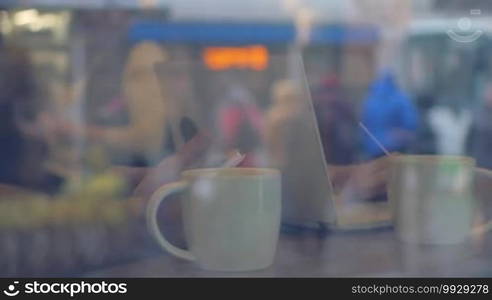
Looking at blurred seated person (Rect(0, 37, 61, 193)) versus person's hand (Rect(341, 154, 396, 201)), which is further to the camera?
person's hand (Rect(341, 154, 396, 201))

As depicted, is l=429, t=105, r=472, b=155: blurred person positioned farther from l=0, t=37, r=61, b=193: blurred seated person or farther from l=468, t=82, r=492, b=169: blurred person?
l=0, t=37, r=61, b=193: blurred seated person

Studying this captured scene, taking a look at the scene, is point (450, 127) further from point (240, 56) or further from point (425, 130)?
point (240, 56)

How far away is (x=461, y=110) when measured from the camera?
76 cm

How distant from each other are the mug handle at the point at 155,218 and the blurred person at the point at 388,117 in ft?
0.66

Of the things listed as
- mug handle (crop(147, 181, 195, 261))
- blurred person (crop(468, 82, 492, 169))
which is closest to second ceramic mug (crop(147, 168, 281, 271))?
mug handle (crop(147, 181, 195, 261))

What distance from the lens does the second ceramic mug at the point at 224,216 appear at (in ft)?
2.21

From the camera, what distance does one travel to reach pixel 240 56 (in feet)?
2.32

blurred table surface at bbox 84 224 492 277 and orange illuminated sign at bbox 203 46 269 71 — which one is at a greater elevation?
orange illuminated sign at bbox 203 46 269 71

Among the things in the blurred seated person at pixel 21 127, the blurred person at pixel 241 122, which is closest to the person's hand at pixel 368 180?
the blurred person at pixel 241 122

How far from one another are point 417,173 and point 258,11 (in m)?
0.21

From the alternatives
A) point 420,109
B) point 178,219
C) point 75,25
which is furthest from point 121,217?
point 420,109

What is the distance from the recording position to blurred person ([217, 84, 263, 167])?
2.38 feet

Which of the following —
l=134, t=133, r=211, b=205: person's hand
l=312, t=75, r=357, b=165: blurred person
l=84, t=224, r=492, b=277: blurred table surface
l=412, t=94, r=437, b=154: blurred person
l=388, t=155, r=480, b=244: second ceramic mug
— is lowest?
l=84, t=224, r=492, b=277: blurred table surface

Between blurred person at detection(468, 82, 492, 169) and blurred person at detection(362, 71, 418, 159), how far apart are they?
0.06m
